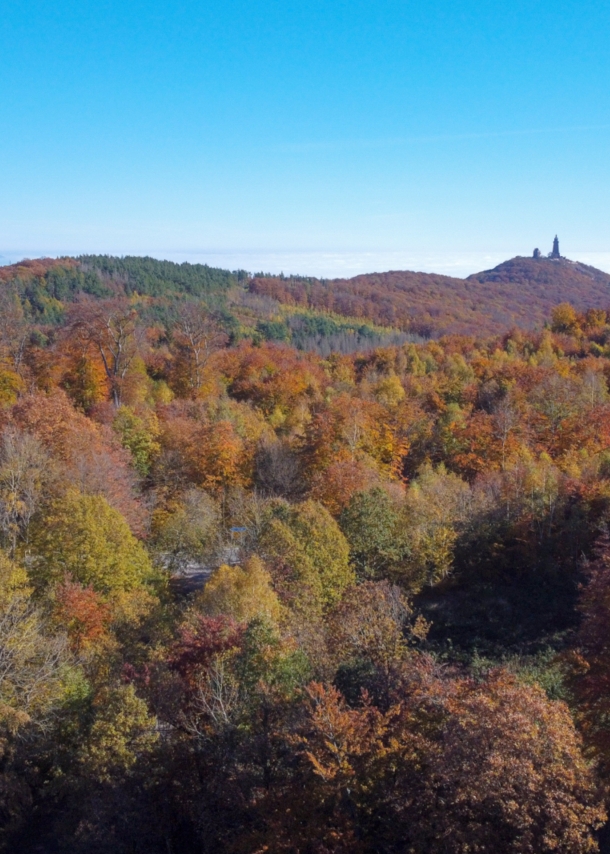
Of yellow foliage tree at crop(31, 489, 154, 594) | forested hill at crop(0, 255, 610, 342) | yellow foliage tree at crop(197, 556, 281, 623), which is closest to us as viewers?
yellow foliage tree at crop(197, 556, 281, 623)

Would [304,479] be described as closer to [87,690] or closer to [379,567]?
[379,567]

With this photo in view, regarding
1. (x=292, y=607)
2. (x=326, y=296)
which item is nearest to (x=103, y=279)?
(x=326, y=296)

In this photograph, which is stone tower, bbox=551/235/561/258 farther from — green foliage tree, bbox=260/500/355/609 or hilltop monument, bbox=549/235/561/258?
green foliage tree, bbox=260/500/355/609

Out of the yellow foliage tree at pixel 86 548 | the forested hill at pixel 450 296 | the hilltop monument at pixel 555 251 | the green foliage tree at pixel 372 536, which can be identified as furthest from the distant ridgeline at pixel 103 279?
the hilltop monument at pixel 555 251

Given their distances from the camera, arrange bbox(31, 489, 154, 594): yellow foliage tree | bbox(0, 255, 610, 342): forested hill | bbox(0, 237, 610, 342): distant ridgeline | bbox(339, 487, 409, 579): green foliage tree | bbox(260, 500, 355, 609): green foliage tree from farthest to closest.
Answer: bbox(0, 255, 610, 342): forested hill → bbox(0, 237, 610, 342): distant ridgeline → bbox(339, 487, 409, 579): green foliage tree → bbox(260, 500, 355, 609): green foliage tree → bbox(31, 489, 154, 594): yellow foliage tree

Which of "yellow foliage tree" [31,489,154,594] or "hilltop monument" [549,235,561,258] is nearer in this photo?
"yellow foliage tree" [31,489,154,594]

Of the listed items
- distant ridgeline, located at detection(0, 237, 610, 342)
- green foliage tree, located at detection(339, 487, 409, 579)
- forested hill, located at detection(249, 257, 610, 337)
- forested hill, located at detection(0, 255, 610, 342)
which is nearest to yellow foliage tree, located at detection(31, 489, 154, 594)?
green foliage tree, located at detection(339, 487, 409, 579)

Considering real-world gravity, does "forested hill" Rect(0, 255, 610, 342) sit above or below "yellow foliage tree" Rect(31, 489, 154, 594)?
above
